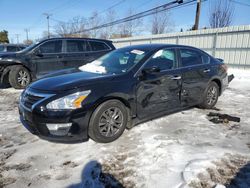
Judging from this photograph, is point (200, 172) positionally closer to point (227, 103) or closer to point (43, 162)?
point (43, 162)

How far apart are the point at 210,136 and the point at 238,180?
1233 millimetres

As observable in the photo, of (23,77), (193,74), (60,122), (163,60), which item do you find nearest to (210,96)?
(193,74)

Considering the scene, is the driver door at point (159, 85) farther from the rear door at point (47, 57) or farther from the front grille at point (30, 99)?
the rear door at point (47, 57)

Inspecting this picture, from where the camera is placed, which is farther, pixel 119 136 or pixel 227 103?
pixel 227 103

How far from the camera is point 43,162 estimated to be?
2.82 meters

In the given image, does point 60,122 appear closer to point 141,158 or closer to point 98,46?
point 141,158

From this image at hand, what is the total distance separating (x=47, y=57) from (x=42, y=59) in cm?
18

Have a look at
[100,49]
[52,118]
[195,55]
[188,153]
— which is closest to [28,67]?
[100,49]

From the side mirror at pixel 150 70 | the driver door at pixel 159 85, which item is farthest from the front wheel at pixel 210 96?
the side mirror at pixel 150 70

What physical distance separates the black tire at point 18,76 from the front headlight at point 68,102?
195 inches

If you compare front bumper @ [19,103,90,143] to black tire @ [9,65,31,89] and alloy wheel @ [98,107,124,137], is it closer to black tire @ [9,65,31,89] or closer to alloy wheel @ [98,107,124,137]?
alloy wheel @ [98,107,124,137]

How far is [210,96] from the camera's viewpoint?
502 centimetres

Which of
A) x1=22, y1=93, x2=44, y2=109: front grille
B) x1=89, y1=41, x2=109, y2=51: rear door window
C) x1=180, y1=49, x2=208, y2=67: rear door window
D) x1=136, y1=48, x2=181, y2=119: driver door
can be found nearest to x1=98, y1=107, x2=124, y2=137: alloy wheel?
x1=136, y1=48, x2=181, y2=119: driver door

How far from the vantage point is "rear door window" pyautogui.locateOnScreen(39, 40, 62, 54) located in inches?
286
